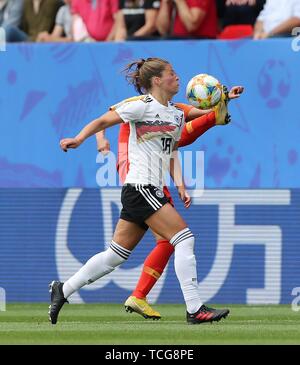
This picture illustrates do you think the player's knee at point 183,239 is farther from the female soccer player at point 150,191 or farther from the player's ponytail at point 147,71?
the player's ponytail at point 147,71

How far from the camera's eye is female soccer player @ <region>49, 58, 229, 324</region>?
402 inches

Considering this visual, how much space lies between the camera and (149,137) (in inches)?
412

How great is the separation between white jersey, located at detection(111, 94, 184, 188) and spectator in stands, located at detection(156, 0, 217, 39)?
14.1 ft

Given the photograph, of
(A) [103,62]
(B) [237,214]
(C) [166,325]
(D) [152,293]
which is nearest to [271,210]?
(B) [237,214]

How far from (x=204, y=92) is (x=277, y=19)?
→ 3.73 meters

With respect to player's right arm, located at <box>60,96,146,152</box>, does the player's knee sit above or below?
below

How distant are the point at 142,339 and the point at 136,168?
1768 millimetres

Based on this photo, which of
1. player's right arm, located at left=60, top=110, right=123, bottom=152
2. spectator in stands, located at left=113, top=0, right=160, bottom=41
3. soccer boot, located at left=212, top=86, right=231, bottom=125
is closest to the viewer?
player's right arm, located at left=60, top=110, right=123, bottom=152

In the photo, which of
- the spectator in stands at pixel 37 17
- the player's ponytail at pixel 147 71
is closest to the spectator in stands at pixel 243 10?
the spectator in stands at pixel 37 17

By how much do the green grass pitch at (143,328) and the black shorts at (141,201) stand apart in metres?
0.92

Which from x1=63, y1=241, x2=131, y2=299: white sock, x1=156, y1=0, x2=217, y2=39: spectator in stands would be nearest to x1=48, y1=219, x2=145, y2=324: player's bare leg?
x1=63, y1=241, x2=131, y2=299: white sock

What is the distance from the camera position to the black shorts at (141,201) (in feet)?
33.7

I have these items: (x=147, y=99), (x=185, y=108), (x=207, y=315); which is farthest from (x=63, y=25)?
(x=207, y=315)

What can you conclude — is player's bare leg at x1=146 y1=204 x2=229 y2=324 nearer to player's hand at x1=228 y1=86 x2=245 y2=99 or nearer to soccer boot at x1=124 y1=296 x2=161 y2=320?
soccer boot at x1=124 y1=296 x2=161 y2=320
